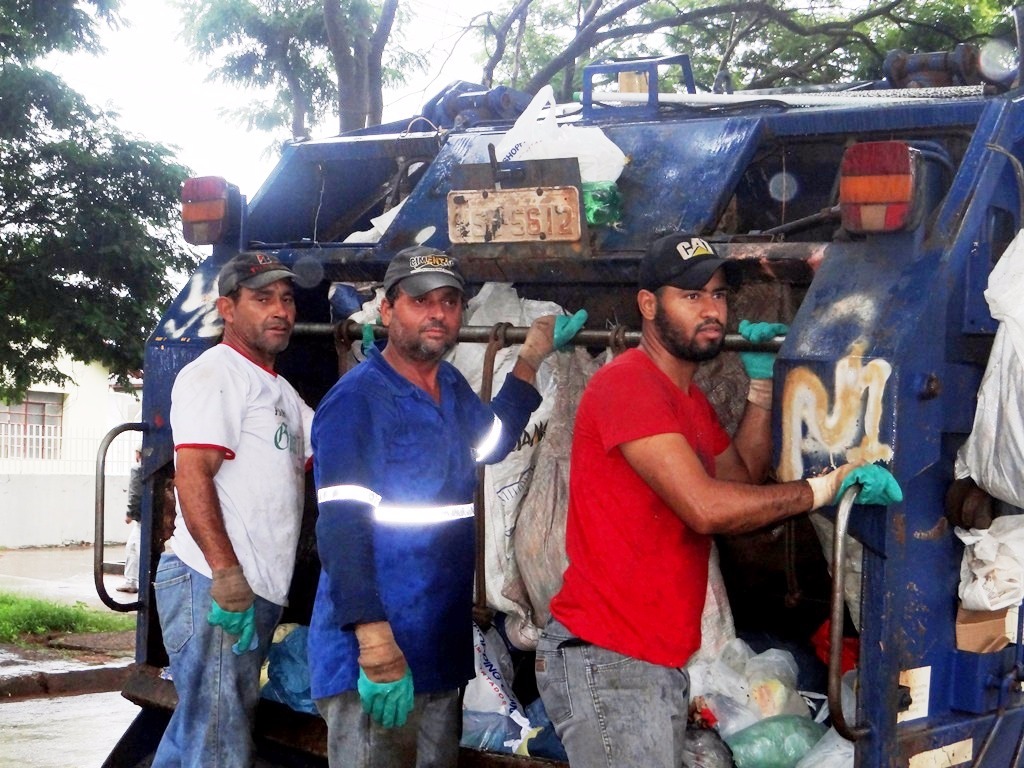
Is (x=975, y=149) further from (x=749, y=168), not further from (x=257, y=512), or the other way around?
(x=257, y=512)

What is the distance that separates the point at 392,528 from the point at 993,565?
4.30ft

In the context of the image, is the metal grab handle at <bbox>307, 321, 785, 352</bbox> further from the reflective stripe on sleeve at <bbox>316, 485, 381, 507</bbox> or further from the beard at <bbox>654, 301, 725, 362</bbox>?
the reflective stripe on sleeve at <bbox>316, 485, 381, 507</bbox>

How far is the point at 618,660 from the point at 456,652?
21.8 inches

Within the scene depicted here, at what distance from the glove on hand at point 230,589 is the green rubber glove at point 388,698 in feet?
2.11

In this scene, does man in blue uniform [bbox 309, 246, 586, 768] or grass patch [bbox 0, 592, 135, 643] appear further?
grass patch [bbox 0, 592, 135, 643]

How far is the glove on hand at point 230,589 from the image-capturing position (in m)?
3.39

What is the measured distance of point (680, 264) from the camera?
282 cm

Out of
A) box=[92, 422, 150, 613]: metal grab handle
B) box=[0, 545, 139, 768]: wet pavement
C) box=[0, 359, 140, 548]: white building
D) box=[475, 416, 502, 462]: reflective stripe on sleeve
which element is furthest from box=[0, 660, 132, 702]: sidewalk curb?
box=[0, 359, 140, 548]: white building

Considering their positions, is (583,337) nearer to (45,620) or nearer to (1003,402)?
(1003,402)

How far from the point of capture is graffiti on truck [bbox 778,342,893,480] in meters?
2.64

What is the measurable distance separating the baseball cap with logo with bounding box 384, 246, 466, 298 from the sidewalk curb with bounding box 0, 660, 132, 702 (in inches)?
188

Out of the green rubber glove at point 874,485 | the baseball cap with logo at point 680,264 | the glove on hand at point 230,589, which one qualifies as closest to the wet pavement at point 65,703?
the glove on hand at point 230,589

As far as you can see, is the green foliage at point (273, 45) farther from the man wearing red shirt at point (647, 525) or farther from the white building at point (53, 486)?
the man wearing red shirt at point (647, 525)

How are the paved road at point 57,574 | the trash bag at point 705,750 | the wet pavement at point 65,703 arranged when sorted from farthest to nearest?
the paved road at point 57,574 → the wet pavement at point 65,703 → the trash bag at point 705,750
